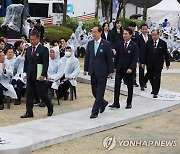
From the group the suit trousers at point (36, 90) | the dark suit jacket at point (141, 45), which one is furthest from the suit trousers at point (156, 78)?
the suit trousers at point (36, 90)

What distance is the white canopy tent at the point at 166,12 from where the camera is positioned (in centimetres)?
3369

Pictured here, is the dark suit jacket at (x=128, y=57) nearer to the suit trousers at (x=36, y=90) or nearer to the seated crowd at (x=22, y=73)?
A: the seated crowd at (x=22, y=73)

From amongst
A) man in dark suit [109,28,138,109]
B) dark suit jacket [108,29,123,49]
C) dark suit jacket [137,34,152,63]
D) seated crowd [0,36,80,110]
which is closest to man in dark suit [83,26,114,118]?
man in dark suit [109,28,138,109]

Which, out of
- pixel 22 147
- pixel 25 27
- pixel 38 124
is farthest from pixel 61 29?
pixel 22 147

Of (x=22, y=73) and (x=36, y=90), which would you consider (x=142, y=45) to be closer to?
(x=22, y=73)

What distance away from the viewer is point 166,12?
1332 inches

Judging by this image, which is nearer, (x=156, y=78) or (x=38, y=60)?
(x=38, y=60)

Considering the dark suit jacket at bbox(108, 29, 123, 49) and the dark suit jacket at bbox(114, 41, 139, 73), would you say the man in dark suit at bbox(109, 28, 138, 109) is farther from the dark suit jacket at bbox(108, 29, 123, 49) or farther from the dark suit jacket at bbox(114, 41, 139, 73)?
the dark suit jacket at bbox(108, 29, 123, 49)

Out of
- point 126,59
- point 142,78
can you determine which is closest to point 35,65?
point 126,59

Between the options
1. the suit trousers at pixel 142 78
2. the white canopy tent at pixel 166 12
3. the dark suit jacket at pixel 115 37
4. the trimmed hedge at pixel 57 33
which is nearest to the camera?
the suit trousers at pixel 142 78

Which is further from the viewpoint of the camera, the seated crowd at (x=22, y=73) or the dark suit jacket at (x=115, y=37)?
the dark suit jacket at (x=115, y=37)

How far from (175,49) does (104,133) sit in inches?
596

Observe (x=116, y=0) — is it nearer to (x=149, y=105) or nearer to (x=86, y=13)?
(x=86, y=13)

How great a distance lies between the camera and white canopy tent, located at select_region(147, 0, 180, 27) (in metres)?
33.7
